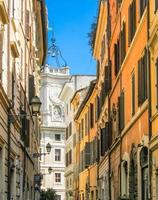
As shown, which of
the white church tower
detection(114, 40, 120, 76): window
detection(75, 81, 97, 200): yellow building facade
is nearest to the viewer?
detection(114, 40, 120, 76): window

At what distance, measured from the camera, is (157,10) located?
18094 mm

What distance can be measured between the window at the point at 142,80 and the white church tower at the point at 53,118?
85232mm

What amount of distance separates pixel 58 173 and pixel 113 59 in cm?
7616

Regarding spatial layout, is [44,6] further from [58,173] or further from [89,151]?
[58,173]

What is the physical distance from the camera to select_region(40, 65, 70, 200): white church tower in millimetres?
106875

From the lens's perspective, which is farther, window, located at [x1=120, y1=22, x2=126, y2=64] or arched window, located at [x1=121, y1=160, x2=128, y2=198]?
arched window, located at [x1=121, y1=160, x2=128, y2=198]

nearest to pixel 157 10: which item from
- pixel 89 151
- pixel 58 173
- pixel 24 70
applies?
pixel 24 70

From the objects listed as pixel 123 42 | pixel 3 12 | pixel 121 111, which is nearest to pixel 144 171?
pixel 121 111

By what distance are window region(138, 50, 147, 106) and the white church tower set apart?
85232 mm

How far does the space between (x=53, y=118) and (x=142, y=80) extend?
89846 mm

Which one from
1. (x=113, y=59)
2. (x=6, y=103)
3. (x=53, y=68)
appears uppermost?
(x=53, y=68)

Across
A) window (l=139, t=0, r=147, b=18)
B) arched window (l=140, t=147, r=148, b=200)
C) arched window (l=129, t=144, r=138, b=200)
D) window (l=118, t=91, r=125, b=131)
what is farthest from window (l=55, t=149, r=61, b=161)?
window (l=139, t=0, r=147, b=18)

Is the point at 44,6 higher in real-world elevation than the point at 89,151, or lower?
higher

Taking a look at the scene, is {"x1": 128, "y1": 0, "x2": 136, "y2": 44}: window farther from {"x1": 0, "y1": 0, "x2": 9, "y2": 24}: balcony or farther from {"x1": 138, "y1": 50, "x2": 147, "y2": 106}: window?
{"x1": 0, "y1": 0, "x2": 9, "y2": 24}: balcony
